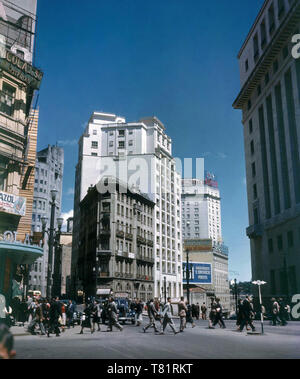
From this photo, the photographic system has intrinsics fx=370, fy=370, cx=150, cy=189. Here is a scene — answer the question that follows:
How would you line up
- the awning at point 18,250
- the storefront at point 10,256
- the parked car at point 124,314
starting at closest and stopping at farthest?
the awning at point 18,250
the storefront at point 10,256
the parked car at point 124,314

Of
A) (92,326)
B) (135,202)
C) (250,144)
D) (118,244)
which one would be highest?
(250,144)

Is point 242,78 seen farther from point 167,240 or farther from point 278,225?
point 167,240

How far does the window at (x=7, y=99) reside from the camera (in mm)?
23406

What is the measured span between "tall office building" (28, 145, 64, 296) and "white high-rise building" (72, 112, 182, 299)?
21.5m

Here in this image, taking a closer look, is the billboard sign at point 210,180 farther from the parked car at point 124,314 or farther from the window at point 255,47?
the parked car at point 124,314

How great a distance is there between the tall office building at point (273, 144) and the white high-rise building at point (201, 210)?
11450cm

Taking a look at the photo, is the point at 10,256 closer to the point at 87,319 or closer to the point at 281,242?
the point at 87,319

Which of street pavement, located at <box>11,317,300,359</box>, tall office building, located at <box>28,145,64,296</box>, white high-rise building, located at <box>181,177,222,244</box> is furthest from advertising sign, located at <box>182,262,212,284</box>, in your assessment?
street pavement, located at <box>11,317,300,359</box>

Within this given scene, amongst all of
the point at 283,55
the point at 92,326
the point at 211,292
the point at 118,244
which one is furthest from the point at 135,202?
the point at 211,292

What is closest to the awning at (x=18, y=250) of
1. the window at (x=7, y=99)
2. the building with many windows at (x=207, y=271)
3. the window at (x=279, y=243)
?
the window at (x=7, y=99)

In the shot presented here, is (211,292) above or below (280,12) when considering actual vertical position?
below

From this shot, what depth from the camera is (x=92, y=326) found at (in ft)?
63.0

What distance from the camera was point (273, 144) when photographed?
45.7 meters
